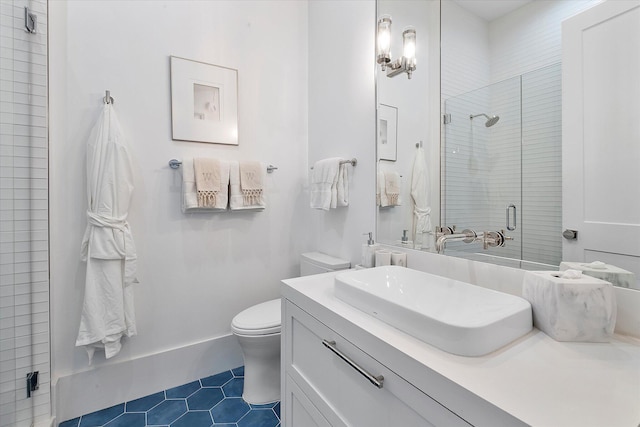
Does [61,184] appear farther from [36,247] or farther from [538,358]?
[538,358]

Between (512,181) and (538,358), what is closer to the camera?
(538,358)

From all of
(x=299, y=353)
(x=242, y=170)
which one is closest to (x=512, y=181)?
(x=299, y=353)

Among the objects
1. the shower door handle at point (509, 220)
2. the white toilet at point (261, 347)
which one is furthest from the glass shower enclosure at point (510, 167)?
the white toilet at point (261, 347)

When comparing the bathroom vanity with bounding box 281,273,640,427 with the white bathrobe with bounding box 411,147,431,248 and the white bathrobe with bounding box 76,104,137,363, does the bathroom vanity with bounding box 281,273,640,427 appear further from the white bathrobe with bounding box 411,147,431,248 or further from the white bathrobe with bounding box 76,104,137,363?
the white bathrobe with bounding box 76,104,137,363

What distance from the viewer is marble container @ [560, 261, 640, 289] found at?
0.74 metres

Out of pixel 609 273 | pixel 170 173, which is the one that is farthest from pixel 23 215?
pixel 609 273

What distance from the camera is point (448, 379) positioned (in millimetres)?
537

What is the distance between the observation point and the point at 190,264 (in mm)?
1798

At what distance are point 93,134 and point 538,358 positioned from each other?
6.46 feet

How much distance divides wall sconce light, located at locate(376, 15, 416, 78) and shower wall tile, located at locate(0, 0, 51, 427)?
156 centimetres

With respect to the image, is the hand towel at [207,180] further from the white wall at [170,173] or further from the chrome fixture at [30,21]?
the chrome fixture at [30,21]

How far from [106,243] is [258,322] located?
0.85m

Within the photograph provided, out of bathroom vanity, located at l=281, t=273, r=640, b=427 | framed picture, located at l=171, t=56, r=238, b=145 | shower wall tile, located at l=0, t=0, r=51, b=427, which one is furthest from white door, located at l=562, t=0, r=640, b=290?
shower wall tile, located at l=0, t=0, r=51, b=427

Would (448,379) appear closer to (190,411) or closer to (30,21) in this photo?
(190,411)
